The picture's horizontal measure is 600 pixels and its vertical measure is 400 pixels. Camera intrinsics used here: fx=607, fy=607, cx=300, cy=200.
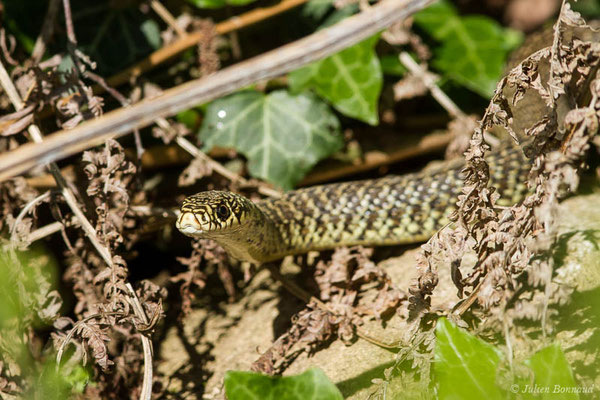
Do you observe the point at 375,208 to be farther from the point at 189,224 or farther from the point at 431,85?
the point at 189,224

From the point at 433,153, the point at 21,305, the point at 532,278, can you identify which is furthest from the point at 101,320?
the point at 433,153

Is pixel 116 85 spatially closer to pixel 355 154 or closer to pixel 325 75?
pixel 325 75

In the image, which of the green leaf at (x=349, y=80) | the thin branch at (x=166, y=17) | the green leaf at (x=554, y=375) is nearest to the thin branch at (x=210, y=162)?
the green leaf at (x=349, y=80)

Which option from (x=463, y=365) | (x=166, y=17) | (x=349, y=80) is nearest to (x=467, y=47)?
(x=349, y=80)

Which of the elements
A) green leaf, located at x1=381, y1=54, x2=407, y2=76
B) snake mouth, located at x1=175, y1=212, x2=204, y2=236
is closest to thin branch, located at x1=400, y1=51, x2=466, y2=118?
green leaf, located at x1=381, y1=54, x2=407, y2=76

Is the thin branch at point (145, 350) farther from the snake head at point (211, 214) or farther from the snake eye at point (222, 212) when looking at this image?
the snake eye at point (222, 212)

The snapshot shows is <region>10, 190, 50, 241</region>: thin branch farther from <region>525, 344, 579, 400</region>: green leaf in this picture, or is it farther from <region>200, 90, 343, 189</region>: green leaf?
<region>525, 344, 579, 400</region>: green leaf
